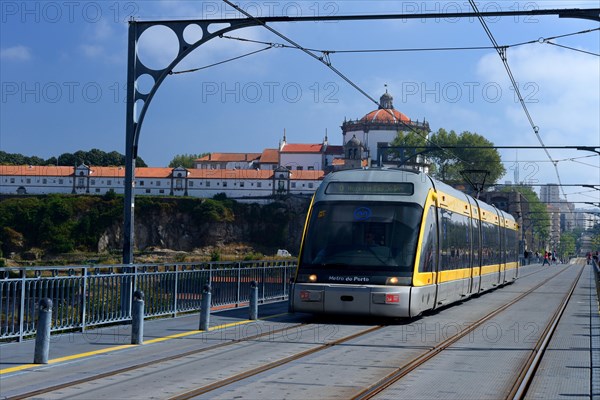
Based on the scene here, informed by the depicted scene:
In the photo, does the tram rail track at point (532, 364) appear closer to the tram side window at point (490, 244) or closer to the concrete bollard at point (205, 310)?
the concrete bollard at point (205, 310)

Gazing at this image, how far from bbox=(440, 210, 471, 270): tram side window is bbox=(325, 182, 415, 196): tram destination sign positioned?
7.92 feet

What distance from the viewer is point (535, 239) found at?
6890 inches

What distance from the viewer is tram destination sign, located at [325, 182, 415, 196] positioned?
18.3 metres

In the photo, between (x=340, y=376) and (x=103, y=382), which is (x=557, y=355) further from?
(x=103, y=382)

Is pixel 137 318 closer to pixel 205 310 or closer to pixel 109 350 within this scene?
pixel 109 350

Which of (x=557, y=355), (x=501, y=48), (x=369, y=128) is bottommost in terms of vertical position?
(x=557, y=355)

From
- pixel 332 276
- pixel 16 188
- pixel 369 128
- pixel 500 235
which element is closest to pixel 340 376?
pixel 332 276

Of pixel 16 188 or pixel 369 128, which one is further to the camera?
pixel 369 128

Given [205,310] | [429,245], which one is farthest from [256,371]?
[429,245]

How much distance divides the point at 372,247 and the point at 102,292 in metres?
5.54

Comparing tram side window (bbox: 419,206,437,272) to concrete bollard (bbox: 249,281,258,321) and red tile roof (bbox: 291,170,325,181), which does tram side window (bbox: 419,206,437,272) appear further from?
red tile roof (bbox: 291,170,325,181)

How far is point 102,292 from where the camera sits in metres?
15.7

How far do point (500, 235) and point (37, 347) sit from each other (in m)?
25.5

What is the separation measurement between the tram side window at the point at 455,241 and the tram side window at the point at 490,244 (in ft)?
11.8
